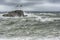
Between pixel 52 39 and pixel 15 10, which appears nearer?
pixel 52 39

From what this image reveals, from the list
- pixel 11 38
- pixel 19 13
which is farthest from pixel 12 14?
pixel 11 38

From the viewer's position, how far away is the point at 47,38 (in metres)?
8.54

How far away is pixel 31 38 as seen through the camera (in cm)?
852

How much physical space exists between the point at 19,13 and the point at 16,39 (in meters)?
20.5

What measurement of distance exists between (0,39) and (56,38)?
2.52 metres

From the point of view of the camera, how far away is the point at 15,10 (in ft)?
98.4

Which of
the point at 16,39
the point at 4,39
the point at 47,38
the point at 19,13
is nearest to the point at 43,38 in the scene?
the point at 47,38

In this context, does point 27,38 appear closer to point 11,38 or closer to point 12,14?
point 11,38

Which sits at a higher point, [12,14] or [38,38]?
[12,14]

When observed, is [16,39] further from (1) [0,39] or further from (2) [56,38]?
(2) [56,38]

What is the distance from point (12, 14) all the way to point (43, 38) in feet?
66.8

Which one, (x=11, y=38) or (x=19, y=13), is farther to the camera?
(x=19, y=13)

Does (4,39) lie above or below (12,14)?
below

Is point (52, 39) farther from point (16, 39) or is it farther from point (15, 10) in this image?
point (15, 10)
